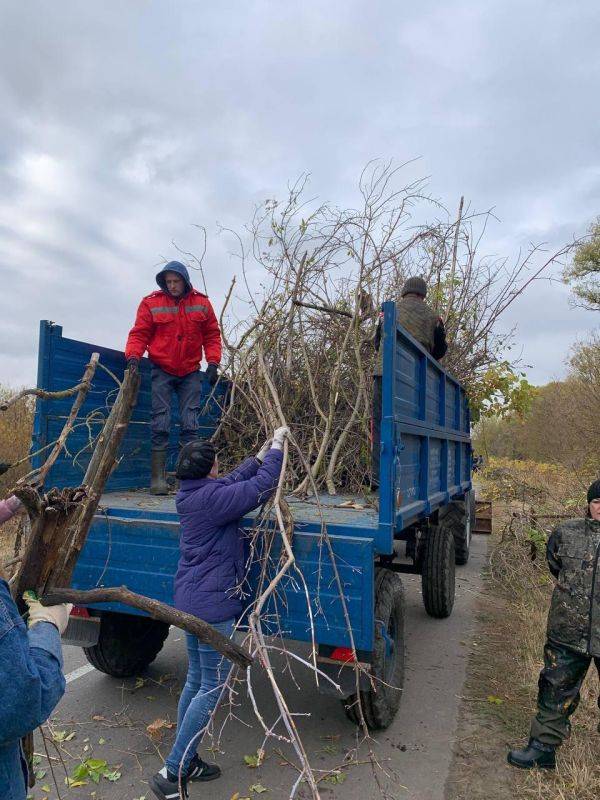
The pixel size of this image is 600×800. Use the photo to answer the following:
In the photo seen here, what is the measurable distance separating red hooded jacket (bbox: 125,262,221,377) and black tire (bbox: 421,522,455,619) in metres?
2.50

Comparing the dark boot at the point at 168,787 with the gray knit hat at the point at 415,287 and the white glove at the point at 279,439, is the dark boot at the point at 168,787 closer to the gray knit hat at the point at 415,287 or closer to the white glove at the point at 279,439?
the white glove at the point at 279,439

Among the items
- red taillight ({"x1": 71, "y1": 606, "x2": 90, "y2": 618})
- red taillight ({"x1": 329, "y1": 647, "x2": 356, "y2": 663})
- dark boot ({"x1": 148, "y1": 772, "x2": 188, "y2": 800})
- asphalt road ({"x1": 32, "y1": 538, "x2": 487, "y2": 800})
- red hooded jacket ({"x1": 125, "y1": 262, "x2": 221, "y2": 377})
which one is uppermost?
red hooded jacket ({"x1": 125, "y1": 262, "x2": 221, "y2": 377})

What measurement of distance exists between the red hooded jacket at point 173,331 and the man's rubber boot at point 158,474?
62cm

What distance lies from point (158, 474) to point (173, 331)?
1.07 metres

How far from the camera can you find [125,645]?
4.19 meters

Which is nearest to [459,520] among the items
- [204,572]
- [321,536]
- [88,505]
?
[321,536]

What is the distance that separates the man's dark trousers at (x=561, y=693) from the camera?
315 centimetres

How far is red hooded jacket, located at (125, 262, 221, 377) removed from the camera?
4312 millimetres

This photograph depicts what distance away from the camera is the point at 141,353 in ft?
13.9

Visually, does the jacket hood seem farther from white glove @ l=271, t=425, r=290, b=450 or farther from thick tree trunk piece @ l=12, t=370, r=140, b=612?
thick tree trunk piece @ l=12, t=370, r=140, b=612

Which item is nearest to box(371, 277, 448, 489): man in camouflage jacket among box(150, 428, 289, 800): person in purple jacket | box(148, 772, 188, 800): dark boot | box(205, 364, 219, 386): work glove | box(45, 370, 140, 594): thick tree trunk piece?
box(205, 364, 219, 386): work glove

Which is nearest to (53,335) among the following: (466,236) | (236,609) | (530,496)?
(236,609)

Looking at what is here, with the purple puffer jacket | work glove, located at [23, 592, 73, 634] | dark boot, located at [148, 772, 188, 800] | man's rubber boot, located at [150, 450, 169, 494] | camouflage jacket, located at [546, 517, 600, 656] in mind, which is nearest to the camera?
work glove, located at [23, 592, 73, 634]

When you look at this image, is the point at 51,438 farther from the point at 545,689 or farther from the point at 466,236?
the point at 466,236
